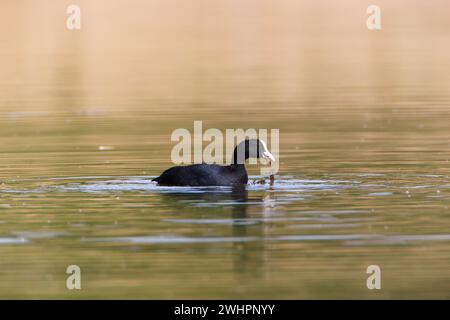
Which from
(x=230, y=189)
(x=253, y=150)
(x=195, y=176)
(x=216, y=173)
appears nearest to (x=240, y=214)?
(x=230, y=189)

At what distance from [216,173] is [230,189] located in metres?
0.43

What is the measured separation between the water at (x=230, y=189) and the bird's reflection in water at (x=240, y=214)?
42 mm

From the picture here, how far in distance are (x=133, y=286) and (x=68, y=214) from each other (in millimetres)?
4293

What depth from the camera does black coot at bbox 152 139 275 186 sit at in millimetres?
20625

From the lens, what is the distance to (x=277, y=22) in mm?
63938

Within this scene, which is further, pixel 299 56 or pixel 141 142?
pixel 299 56

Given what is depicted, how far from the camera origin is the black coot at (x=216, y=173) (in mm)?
20625

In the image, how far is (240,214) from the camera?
18062mm

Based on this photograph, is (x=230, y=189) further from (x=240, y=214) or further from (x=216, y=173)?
(x=240, y=214)

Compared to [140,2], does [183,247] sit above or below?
below

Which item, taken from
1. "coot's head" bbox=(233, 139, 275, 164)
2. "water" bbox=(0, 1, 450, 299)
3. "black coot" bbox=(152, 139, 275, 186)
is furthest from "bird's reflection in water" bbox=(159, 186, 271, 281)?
"coot's head" bbox=(233, 139, 275, 164)

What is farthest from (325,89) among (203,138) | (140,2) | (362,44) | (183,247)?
(140,2)

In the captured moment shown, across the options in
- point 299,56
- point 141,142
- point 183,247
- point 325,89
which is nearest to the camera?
point 183,247
